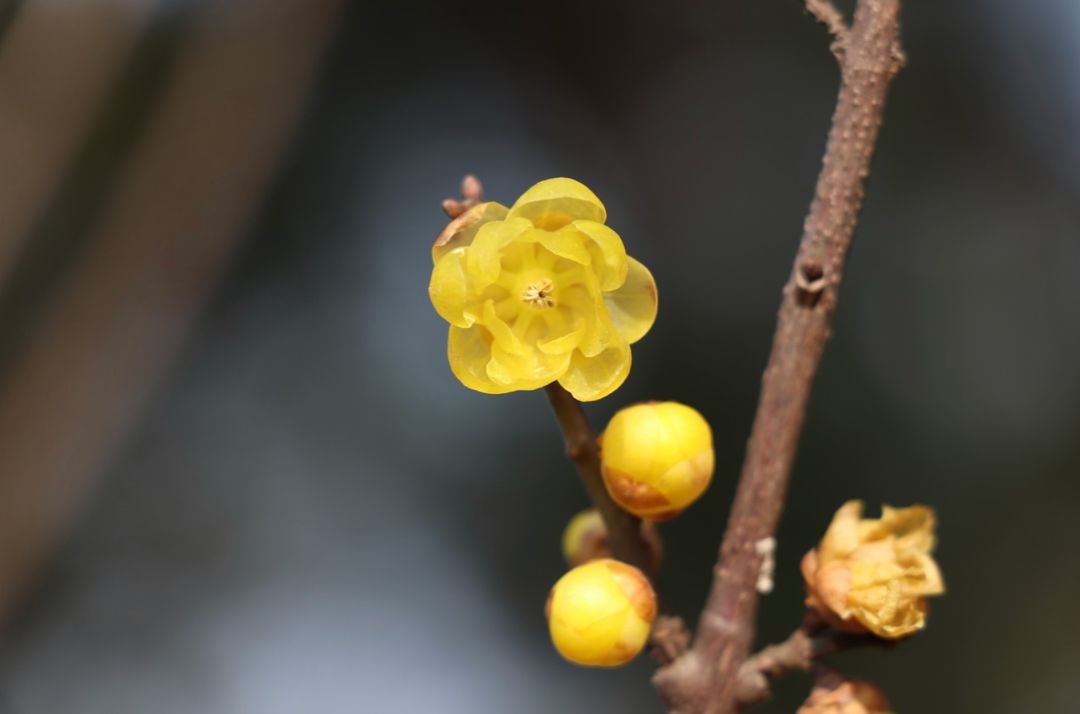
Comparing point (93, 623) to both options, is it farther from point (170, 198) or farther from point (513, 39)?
point (513, 39)

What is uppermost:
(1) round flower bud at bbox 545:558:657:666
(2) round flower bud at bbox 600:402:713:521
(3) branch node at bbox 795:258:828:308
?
(3) branch node at bbox 795:258:828:308

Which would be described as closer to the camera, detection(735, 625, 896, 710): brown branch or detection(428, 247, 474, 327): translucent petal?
detection(428, 247, 474, 327): translucent petal

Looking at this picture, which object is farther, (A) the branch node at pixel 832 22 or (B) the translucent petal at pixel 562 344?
(A) the branch node at pixel 832 22

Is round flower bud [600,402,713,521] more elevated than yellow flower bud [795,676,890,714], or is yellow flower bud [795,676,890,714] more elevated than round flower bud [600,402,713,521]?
A: round flower bud [600,402,713,521]

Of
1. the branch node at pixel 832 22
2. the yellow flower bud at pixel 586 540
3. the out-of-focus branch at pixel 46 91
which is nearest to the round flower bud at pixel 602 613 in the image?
the yellow flower bud at pixel 586 540

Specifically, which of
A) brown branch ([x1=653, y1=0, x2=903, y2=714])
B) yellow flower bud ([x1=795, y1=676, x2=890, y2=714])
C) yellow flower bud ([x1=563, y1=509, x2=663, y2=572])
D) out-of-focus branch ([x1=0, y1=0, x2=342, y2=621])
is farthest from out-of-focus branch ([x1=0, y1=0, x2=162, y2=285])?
yellow flower bud ([x1=795, y1=676, x2=890, y2=714])

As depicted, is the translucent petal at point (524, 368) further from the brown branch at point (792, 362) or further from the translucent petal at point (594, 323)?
the brown branch at point (792, 362)

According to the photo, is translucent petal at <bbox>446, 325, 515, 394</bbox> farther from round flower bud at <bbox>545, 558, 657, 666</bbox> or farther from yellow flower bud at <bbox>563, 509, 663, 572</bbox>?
yellow flower bud at <bbox>563, 509, 663, 572</bbox>
